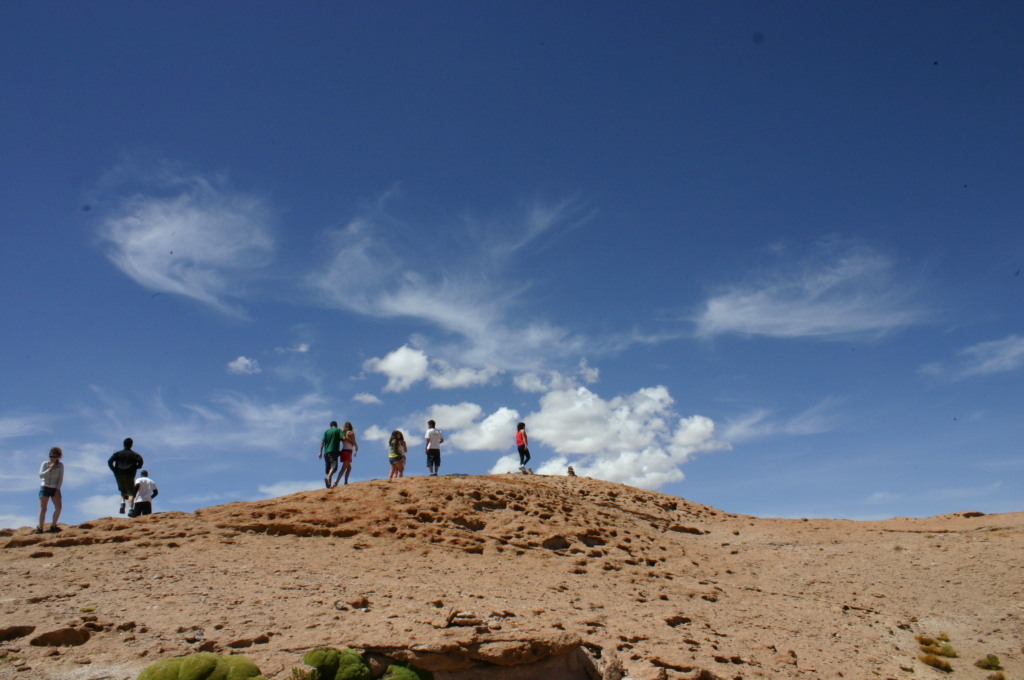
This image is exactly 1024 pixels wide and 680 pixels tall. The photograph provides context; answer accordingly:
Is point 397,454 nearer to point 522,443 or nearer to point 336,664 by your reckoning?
point 522,443

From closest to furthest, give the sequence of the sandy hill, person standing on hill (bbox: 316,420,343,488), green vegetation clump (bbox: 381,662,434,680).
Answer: green vegetation clump (bbox: 381,662,434,680) → the sandy hill → person standing on hill (bbox: 316,420,343,488)

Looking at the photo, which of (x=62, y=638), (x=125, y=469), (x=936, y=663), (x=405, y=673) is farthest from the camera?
(x=125, y=469)

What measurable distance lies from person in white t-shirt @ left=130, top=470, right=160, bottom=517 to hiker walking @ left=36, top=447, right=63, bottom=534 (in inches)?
73.7

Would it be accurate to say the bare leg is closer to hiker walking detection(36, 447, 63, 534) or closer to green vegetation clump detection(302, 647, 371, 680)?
hiker walking detection(36, 447, 63, 534)

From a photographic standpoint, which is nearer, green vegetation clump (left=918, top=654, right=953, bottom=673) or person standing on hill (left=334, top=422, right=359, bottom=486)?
green vegetation clump (left=918, top=654, right=953, bottom=673)

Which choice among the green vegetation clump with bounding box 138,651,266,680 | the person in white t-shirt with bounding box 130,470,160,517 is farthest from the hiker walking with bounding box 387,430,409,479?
the green vegetation clump with bounding box 138,651,266,680

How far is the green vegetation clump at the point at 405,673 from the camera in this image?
7168mm

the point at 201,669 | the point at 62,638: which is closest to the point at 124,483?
the point at 62,638

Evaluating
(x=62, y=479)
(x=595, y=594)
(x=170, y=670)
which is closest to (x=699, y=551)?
(x=595, y=594)

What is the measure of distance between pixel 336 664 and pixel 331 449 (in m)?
9.14

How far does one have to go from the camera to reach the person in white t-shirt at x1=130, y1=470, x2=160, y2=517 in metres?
13.3

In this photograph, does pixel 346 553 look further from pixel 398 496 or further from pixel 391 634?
pixel 391 634

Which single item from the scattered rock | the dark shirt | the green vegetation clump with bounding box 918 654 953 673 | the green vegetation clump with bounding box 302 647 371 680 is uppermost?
the dark shirt

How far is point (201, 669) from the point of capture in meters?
6.08
